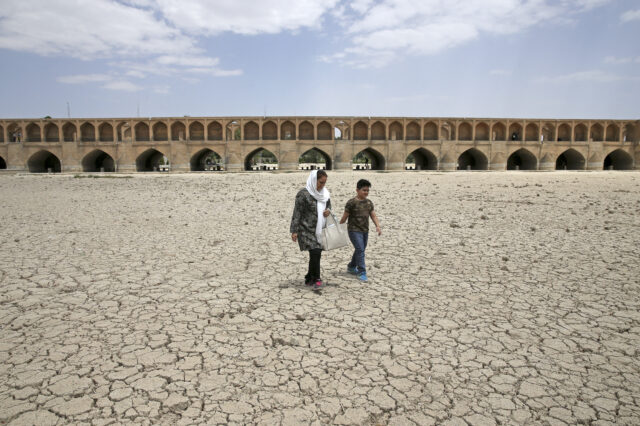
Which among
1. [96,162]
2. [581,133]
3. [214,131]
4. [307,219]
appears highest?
[581,133]

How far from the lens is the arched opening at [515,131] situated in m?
36.0

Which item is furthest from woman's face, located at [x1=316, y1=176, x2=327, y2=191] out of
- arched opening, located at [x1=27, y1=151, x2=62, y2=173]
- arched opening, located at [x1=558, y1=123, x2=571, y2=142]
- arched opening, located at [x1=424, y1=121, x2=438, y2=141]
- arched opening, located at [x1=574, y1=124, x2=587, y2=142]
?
arched opening, located at [x1=574, y1=124, x2=587, y2=142]

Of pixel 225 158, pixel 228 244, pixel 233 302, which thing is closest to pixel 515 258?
pixel 233 302

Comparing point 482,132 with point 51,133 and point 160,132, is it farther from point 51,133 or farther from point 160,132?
point 51,133

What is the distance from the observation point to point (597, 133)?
121 feet

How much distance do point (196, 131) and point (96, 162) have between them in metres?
10.6

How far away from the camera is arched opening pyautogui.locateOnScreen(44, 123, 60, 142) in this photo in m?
33.8

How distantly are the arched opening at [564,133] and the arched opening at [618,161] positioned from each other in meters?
4.82

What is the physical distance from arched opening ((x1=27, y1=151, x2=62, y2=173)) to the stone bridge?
9 cm

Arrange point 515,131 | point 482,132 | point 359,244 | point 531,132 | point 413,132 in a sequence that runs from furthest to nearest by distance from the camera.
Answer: point 531,132
point 515,131
point 482,132
point 413,132
point 359,244

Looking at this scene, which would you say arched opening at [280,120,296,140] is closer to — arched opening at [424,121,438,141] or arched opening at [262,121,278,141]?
arched opening at [262,121,278,141]

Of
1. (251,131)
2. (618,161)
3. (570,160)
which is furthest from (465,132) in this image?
(251,131)

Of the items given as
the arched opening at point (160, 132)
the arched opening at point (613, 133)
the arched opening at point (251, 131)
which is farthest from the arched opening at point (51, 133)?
the arched opening at point (613, 133)

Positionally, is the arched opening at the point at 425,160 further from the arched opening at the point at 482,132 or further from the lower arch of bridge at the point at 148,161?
the lower arch of bridge at the point at 148,161
